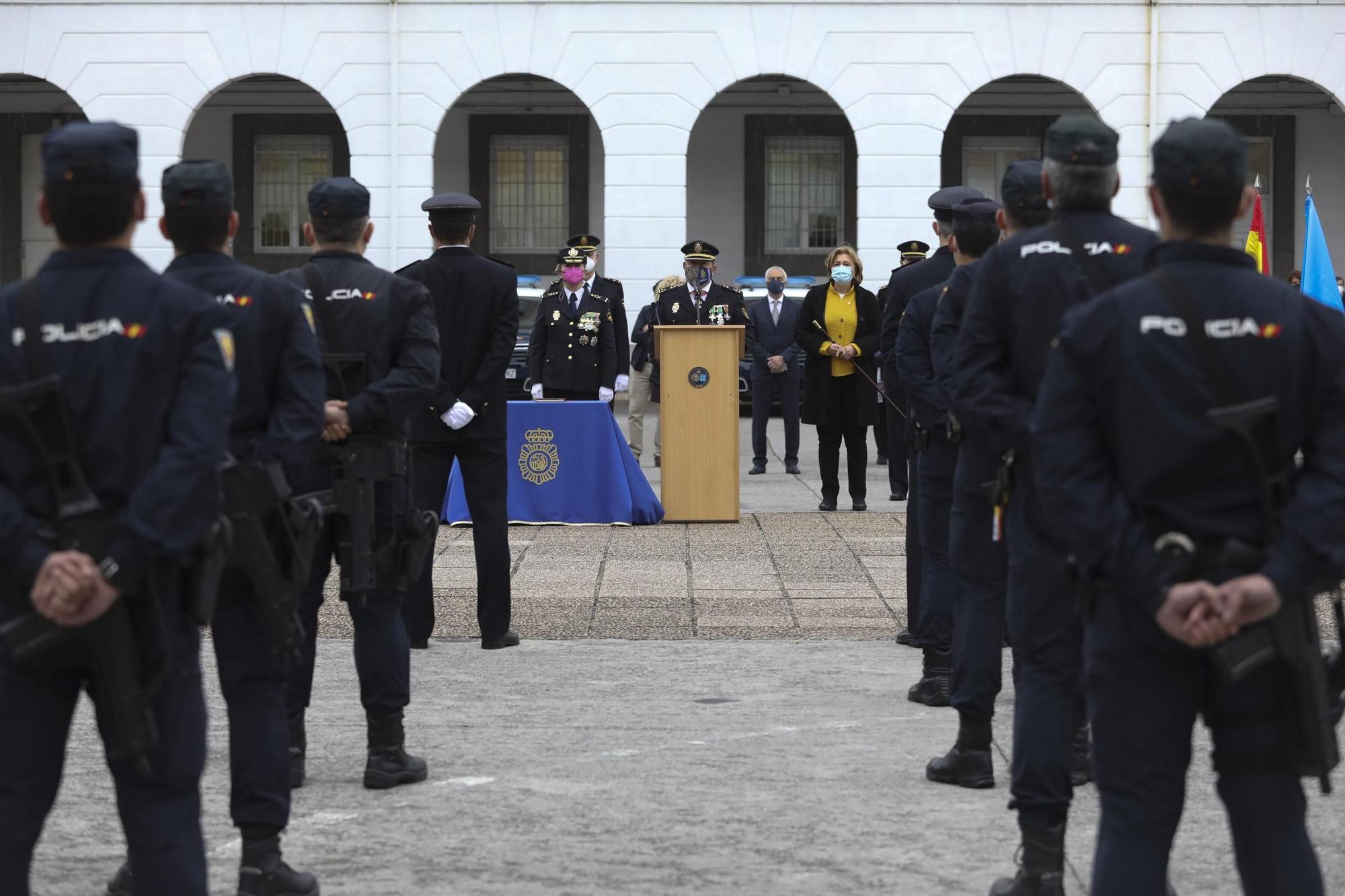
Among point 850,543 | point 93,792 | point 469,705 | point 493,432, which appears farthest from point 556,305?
point 93,792

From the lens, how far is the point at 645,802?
5.61 m

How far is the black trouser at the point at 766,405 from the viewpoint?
1656 cm

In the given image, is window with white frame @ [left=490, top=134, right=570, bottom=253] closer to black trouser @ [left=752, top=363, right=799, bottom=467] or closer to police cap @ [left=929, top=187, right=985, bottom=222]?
black trouser @ [left=752, top=363, right=799, bottom=467]

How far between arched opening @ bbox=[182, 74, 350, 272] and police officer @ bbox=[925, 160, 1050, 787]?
25.3 m

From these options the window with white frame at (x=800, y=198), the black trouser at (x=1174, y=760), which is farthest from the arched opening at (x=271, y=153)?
the black trouser at (x=1174, y=760)

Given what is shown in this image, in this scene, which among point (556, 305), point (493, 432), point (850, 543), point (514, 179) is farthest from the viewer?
point (514, 179)

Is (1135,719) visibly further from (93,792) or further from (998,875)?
(93,792)

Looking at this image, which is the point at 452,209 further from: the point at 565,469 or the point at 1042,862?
the point at 565,469

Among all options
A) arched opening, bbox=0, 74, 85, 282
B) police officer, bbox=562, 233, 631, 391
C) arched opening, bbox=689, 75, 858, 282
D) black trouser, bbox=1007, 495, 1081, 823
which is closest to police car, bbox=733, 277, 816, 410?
arched opening, bbox=689, 75, 858, 282

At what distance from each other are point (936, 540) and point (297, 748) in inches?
94.9

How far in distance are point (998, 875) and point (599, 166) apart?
26.0 m

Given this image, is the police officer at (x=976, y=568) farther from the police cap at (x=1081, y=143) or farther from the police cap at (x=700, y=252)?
the police cap at (x=700, y=252)

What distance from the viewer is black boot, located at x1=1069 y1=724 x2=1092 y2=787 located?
581cm

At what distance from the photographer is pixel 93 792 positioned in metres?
5.68
